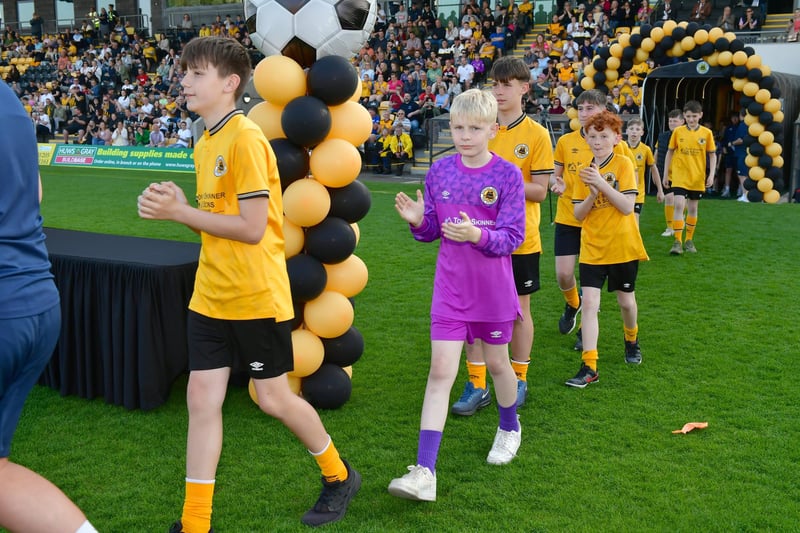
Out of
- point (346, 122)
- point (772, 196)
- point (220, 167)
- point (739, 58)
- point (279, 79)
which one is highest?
point (739, 58)

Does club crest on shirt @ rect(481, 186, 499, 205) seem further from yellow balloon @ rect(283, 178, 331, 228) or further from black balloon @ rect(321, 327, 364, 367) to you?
black balloon @ rect(321, 327, 364, 367)

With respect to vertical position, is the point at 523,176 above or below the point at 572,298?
above

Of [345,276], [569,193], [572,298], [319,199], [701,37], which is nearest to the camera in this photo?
[319,199]

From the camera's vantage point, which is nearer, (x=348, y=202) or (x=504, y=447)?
(x=504, y=447)

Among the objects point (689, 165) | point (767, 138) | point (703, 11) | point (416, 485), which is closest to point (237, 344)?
point (416, 485)

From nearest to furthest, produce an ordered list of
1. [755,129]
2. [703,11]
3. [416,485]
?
1. [416,485]
2. [755,129]
3. [703,11]

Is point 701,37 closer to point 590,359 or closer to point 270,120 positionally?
point 590,359

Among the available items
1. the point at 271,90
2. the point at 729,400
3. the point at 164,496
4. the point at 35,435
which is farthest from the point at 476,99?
the point at 35,435

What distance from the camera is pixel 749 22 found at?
18.7m

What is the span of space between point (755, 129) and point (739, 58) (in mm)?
1287

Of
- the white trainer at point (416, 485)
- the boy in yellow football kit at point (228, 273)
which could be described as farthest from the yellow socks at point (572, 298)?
the boy in yellow football kit at point (228, 273)

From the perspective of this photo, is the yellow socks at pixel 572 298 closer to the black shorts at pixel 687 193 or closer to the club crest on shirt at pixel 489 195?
the club crest on shirt at pixel 489 195

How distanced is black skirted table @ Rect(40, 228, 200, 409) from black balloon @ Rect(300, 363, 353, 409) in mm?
751

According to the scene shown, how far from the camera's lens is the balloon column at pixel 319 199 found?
4.09 meters
